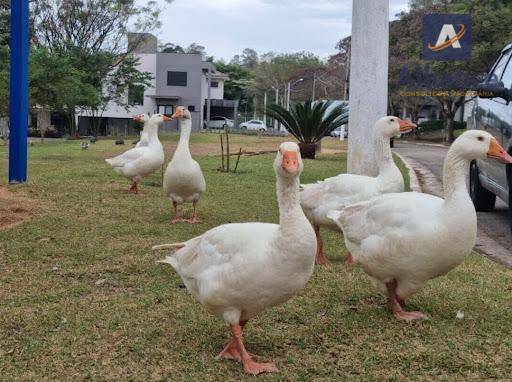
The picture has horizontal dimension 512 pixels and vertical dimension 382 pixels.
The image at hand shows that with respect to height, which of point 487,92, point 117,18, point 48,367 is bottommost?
point 48,367

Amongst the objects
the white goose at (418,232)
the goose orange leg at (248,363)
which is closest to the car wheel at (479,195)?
the white goose at (418,232)

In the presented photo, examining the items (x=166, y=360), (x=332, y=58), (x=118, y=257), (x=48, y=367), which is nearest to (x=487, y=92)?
(x=118, y=257)

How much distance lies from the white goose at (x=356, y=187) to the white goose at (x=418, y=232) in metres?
1.05

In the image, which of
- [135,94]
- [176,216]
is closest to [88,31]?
[135,94]

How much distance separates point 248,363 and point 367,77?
5833mm

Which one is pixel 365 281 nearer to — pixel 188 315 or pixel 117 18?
pixel 188 315

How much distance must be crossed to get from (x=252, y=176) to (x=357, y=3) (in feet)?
16.6

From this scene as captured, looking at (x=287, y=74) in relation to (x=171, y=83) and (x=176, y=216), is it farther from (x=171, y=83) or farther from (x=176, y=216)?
(x=176, y=216)

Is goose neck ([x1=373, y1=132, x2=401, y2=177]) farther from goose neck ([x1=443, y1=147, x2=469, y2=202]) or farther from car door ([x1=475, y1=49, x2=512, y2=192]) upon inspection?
car door ([x1=475, y1=49, x2=512, y2=192])

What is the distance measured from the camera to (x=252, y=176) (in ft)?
41.3

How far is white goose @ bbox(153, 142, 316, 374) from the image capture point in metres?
3.15

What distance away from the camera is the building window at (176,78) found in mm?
55938

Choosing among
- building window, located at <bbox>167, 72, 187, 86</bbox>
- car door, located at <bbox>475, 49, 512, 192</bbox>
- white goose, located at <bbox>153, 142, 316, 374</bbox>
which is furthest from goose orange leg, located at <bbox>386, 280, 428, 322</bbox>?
building window, located at <bbox>167, 72, 187, 86</bbox>

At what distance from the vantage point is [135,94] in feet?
149
